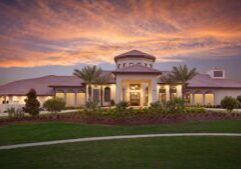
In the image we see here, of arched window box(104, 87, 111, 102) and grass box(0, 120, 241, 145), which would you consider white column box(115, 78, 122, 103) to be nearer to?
arched window box(104, 87, 111, 102)

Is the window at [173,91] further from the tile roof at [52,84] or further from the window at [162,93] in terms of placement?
the tile roof at [52,84]

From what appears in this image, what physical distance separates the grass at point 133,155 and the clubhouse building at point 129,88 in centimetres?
2086

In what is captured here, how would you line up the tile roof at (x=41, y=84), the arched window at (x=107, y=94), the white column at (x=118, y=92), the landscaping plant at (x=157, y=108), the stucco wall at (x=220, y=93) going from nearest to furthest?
the landscaping plant at (x=157, y=108) < the white column at (x=118, y=92) < the arched window at (x=107, y=94) < the tile roof at (x=41, y=84) < the stucco wall at (x=220, y=93)

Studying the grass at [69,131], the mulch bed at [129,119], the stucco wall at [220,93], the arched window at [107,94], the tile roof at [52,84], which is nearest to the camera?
the grass at [69,131]

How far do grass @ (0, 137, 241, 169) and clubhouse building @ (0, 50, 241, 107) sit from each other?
68.4 feet

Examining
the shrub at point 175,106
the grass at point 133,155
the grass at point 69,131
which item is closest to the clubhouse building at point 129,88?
the shrub at point 175,106

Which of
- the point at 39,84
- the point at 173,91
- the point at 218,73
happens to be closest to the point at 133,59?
the point at 173,91

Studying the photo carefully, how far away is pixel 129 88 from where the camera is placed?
37.2 m

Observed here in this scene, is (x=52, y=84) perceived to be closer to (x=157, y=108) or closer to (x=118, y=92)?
(x=118, y=92)

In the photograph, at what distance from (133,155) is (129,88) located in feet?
88.8

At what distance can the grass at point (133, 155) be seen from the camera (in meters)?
8.80

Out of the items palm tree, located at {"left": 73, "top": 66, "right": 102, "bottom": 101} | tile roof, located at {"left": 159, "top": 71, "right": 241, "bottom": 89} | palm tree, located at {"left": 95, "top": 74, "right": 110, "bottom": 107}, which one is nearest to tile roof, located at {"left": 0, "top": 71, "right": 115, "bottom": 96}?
palm tree, located at {"left": 95, "top": 74, "right": 110, "bottom": 107}

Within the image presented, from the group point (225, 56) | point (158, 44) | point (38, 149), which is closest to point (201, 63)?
point (225, 56)

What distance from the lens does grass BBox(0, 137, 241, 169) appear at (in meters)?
8.80
